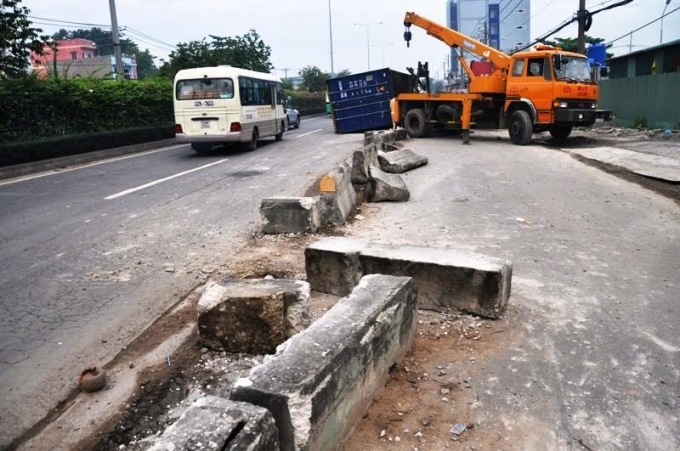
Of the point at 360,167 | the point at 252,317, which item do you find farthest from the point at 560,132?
the point at 252,317

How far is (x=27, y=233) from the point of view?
757 centimetres

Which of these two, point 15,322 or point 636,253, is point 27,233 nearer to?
point 15,322

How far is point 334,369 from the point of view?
2744 mm

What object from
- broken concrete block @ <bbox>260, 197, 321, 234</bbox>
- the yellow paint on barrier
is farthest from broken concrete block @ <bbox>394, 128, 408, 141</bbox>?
broken concrete block @ <bbox>260, 197, 321, 234</bbox>

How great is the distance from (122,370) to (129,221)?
15.1ft

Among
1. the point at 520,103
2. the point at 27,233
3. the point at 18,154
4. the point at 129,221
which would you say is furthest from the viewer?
the point at 520,103

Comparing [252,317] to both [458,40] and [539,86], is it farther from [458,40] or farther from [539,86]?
[458,40]

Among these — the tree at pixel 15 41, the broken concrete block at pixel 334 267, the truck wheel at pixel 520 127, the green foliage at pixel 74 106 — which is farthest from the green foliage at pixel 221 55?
the broken concrete block at pixel 334 267

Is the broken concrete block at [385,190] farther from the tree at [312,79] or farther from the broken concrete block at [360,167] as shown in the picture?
the tree at [312,79]

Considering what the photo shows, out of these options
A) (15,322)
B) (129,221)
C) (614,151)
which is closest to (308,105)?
(614,151)

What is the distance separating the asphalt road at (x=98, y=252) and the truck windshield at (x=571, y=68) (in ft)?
23.1

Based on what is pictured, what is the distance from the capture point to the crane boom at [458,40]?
17.6 meters

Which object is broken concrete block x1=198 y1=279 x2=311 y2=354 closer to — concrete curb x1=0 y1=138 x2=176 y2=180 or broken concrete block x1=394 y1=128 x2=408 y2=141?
concrete curb x1=0 y1=138 x2=176 y2=180

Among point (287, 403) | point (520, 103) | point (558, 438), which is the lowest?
point (558, 438)
